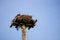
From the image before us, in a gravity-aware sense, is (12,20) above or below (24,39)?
above

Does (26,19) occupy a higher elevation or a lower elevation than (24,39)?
higher

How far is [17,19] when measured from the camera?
23594mm

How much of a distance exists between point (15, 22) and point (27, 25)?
1413 millimetres

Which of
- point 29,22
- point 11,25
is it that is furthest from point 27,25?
point 11,25

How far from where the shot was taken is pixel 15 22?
937 inches

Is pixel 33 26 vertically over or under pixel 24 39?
over

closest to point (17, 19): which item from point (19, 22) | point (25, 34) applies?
point (19, 22)

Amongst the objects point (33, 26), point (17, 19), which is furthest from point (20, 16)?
point (33, 26)

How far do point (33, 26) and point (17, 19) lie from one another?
7.28 ft

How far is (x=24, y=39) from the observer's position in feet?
77.4

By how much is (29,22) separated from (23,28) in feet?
3.33

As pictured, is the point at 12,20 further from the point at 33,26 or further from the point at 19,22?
the point at 33,26

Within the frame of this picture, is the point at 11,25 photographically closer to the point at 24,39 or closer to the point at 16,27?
the point at 16,27

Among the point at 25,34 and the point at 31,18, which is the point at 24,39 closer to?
the point at 25,34
